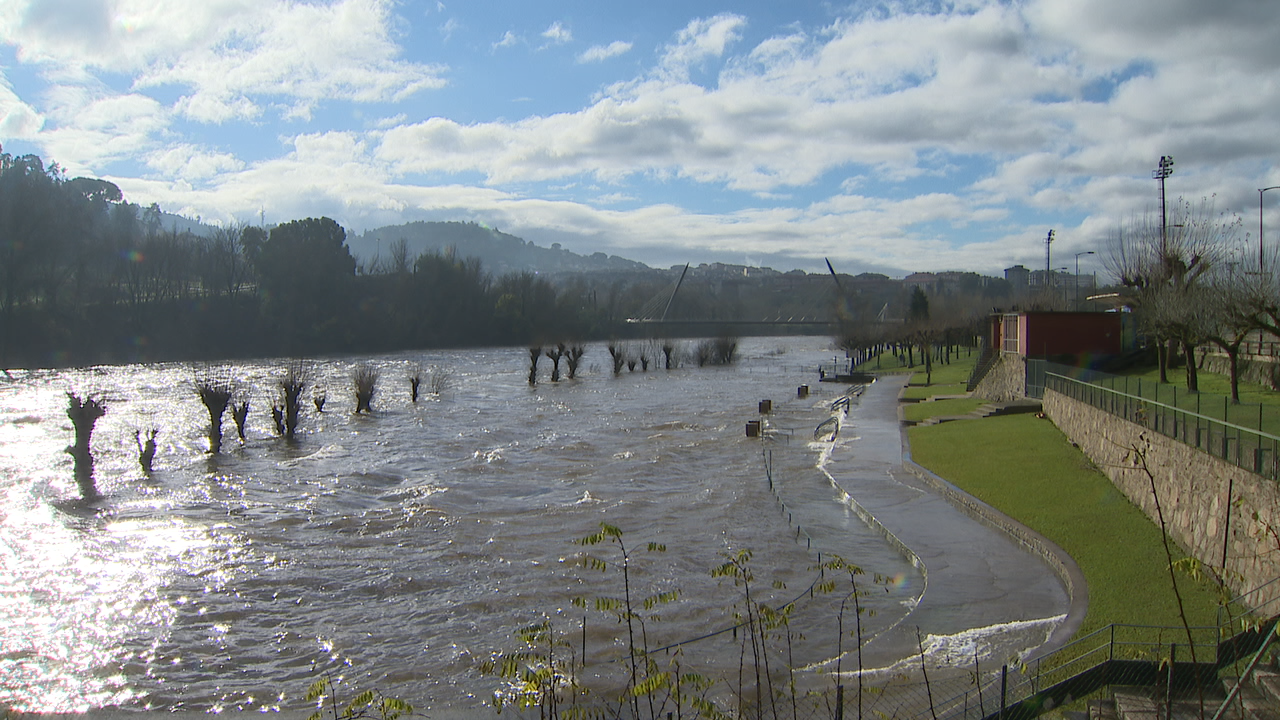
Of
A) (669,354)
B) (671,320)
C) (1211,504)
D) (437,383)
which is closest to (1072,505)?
(1211,504)

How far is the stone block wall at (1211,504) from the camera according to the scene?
9898 mm

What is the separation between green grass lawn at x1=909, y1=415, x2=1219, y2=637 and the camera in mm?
10766

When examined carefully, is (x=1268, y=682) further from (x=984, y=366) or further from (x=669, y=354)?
(x=669, y=354)

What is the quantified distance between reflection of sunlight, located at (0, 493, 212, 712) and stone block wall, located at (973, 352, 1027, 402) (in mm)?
27282

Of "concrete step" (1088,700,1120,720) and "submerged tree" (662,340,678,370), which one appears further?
"submerged tree" (662,340,678,370)

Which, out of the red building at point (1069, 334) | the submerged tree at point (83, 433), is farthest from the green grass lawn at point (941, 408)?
the submerged tree at point (83, 433)

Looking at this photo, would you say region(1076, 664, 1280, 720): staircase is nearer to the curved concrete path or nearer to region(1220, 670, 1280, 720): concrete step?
region(1220, 670, 1280, 720): concrete step

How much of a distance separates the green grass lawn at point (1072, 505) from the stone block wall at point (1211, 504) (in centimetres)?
38

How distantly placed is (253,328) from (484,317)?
1057 inches

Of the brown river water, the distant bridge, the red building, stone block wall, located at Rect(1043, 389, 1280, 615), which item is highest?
the distant bridge

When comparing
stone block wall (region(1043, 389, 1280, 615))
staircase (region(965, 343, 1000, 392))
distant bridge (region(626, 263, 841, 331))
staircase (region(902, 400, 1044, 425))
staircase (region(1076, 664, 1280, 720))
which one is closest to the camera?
staircase (region(1076, 664, 1280, 720))

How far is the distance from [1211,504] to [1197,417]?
158cm

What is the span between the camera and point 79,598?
13750 mm

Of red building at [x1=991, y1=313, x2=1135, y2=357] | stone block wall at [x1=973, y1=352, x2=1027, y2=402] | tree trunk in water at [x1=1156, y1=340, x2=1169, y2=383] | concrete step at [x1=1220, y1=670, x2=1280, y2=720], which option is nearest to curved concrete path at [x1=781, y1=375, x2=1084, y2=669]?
concrete step at [x1=1220, y1=670, x2=1280, y2=720]
